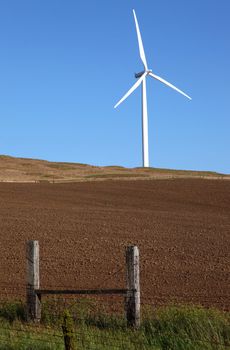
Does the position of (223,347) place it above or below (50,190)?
below

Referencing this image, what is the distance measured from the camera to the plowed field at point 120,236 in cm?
1500

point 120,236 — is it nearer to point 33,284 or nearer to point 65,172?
point 33,284

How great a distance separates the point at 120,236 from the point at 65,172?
45833 millimetres

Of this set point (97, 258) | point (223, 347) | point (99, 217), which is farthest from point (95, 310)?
point (99, 217)

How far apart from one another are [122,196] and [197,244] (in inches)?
819

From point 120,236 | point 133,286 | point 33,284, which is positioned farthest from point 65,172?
point 133,286

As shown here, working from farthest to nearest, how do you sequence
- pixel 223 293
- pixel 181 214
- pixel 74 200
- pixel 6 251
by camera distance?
pixel 74 200
pixel 181 214
pixel 6 251
pixel 223 293

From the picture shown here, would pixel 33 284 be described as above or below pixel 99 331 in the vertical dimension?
above

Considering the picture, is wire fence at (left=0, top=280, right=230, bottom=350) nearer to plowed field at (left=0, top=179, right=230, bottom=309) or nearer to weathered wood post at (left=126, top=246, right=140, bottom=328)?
weathered wood post at (left=126, top=246, right=140, bottom=328)

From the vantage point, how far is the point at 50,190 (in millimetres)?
45094

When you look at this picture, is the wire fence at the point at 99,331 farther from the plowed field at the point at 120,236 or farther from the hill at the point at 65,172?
the hill at the point at 65,172

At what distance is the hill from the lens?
59469mm

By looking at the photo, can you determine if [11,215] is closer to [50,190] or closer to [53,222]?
[53,222]

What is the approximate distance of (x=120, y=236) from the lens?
24.0 metres
